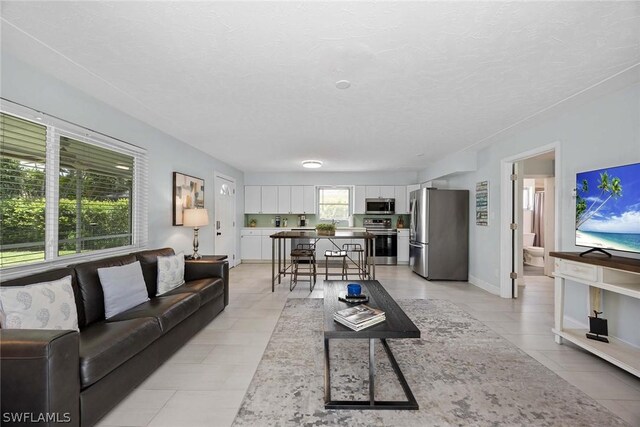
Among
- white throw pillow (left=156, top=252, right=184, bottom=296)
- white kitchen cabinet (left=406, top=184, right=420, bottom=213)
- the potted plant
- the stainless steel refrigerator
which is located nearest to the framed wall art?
white throw pillow (left=156, top=252, right=184, bottom=296)

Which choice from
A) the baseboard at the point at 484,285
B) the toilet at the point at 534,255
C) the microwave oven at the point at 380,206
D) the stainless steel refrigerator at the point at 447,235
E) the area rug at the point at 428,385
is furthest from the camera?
the microwave oven at the point at 380,206

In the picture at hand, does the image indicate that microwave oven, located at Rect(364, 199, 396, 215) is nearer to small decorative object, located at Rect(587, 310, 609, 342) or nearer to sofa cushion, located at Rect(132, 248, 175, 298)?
small decorative object, located at Rect(587, 310, 609, 342)

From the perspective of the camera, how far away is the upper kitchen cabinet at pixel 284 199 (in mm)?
7617

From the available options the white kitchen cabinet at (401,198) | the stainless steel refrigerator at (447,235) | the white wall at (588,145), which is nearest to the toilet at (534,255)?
the stainless steel refrigerator at (447,235)

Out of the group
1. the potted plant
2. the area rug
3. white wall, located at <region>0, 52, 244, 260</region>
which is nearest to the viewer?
the area rug

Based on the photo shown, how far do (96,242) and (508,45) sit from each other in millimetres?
3996

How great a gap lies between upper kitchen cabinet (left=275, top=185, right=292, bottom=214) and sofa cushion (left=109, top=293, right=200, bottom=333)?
189 inches

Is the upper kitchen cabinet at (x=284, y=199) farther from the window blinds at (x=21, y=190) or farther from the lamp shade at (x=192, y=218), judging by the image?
the window blinds at (x=21, y=190)

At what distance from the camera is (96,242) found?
2941 millimetres

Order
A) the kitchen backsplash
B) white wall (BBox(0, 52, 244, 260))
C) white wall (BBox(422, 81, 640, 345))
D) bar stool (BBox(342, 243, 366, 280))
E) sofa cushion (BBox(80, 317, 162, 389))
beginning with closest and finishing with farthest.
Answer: sofa cushion (BBox(80, 317, 162, 389))
white wall (BBox(0, 52, 244, 260))
white wall (BBox(422, 81, 640, 345))
bar stool (BBox(342, 243, 366, 280))
the kitchen backsplash

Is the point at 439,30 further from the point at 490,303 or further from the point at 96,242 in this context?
the point at 490,303

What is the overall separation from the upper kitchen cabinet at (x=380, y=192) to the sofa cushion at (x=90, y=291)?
6.07 metres

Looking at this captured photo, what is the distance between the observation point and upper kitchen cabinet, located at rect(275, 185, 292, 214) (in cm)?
762

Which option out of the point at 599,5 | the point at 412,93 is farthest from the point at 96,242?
the point at 599,5
